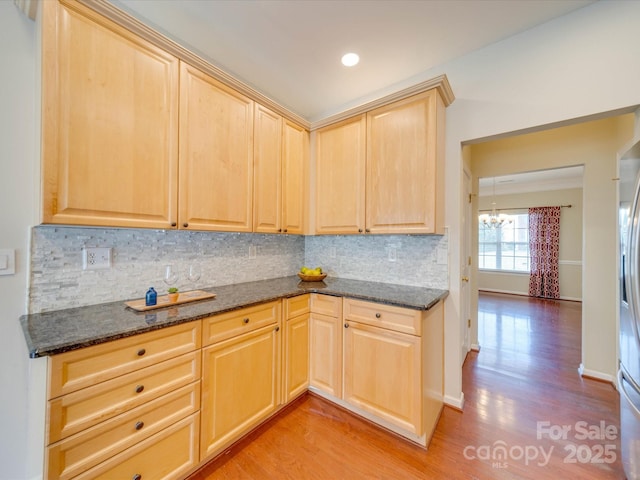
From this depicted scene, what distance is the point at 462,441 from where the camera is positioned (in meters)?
1.71

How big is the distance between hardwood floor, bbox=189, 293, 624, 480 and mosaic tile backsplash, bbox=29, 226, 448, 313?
1.05 metres

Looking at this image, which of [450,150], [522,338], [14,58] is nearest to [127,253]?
[14,58]

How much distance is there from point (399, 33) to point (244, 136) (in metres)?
1.31

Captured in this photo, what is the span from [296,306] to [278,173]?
114cm

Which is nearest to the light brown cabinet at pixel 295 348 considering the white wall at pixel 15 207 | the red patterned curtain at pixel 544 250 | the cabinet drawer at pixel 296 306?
the cabinet drawer at pixel 296 306

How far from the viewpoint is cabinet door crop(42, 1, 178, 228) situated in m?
1.15

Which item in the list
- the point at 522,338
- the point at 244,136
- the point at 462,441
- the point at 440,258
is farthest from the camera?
the point at 522,338

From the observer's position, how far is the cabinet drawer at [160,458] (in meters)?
1.10

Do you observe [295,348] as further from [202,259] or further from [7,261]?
[7,261]

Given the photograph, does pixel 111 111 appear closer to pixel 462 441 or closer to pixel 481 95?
pixel 481 95

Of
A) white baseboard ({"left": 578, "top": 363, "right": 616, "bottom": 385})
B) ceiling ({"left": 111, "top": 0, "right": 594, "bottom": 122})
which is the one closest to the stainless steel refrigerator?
ceiling ({"left": 111, "top": 0, "right": 594, "bottom": 122})

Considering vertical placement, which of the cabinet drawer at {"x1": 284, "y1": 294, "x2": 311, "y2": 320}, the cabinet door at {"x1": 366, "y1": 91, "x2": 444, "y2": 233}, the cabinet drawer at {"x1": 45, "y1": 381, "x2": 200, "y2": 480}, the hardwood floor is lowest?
the hardwood floor

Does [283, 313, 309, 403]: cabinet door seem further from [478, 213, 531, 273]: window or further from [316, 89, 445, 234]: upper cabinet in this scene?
[478, 213, 531, 273]: window

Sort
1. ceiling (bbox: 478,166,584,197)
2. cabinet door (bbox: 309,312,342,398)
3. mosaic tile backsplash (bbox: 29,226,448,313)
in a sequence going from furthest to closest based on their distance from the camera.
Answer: ceiling (bbox: 478,166,584,197)
cabinet door (bbox: 309,312,342,398)
mosaic tile backsplash (bbox: 29,226,448,313)
